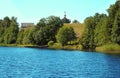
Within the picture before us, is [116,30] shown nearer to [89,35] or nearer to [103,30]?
[103,30]

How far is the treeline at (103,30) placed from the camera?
130250 millimetres

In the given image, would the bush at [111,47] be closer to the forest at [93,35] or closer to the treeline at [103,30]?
the forest at [93,35]

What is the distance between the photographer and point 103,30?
137 metres

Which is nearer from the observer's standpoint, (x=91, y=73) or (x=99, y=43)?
(x=91, y=73)

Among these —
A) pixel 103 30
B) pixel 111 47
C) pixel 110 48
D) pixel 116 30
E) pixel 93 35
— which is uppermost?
pixel 103 30

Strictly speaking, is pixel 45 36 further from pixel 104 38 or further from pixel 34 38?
pixel 104 38

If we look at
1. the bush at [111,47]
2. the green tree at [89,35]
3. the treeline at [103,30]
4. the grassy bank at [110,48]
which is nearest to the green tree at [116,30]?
the treeline at [103,30]

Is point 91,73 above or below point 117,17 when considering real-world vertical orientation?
below

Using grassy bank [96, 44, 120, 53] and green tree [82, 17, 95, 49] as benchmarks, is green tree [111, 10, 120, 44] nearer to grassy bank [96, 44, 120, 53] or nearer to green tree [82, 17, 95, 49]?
grassy bank [96, 44, 120, 53]

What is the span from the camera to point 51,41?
18938 centimetres

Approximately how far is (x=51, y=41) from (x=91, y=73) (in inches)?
5283

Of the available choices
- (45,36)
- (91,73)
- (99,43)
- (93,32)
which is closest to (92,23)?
(93,32)

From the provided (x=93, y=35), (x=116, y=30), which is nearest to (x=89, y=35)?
(x=93, y=35)

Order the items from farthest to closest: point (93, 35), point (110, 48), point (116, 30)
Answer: point (93, 35) < point (110, 48) < point (116, 30)
